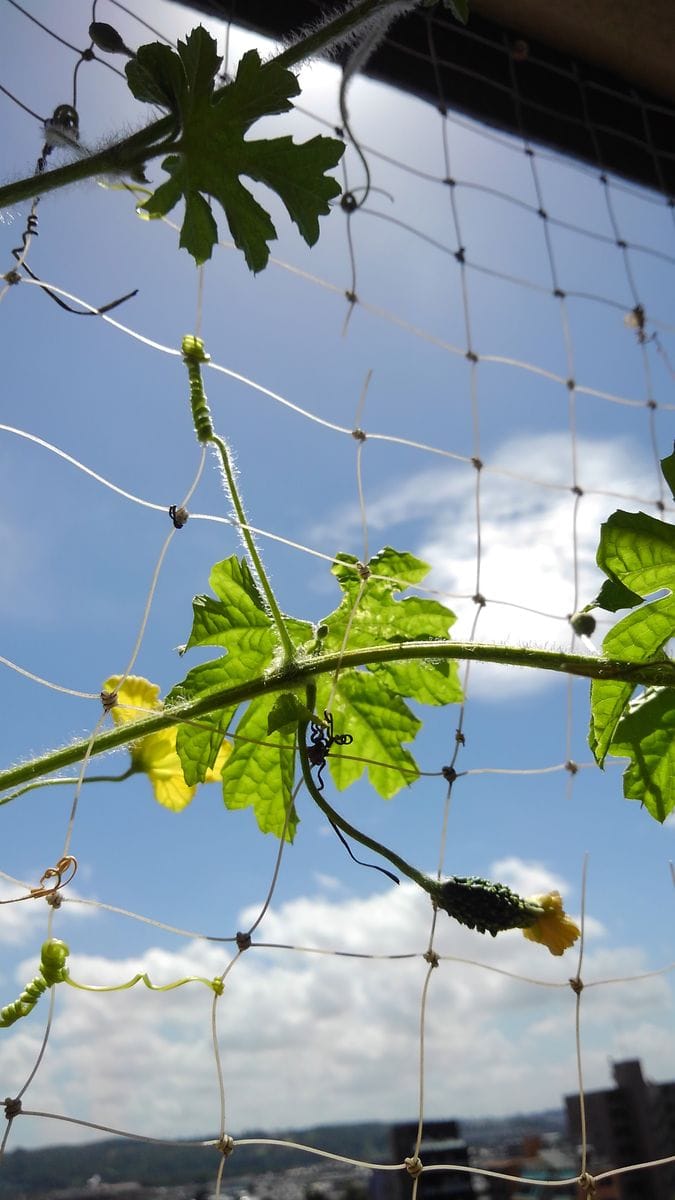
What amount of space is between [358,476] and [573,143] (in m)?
0.94

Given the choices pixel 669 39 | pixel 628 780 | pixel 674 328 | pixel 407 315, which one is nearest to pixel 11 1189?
pixel 628 780

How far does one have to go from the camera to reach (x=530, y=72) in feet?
4.73

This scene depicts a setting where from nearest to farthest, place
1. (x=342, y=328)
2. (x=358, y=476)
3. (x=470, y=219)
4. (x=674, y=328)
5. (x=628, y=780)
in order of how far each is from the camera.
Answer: (x=628, y=780) < (x=358, y=476) < (x=342, y=328) < (x=470, y=219) < (x=674, y=328)

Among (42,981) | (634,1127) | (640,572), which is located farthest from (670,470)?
(634,1127)

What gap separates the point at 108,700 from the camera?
63cm

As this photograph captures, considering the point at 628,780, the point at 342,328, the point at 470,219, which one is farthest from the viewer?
the point at 470,219

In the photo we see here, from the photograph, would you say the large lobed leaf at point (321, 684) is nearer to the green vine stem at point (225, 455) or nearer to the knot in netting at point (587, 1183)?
the green vine stem at point (225, 455)

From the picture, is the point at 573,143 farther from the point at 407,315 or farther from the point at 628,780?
the point at 628,780

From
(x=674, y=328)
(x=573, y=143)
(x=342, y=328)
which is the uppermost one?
(x=573, y=143)

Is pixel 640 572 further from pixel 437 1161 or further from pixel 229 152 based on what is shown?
pixel 437 1161

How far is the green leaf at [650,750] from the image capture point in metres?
0.71

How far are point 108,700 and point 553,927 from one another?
1.16ft

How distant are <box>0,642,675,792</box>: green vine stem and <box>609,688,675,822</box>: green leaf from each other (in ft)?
0.16

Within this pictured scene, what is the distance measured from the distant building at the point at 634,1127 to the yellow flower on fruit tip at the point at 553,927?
2650cm
